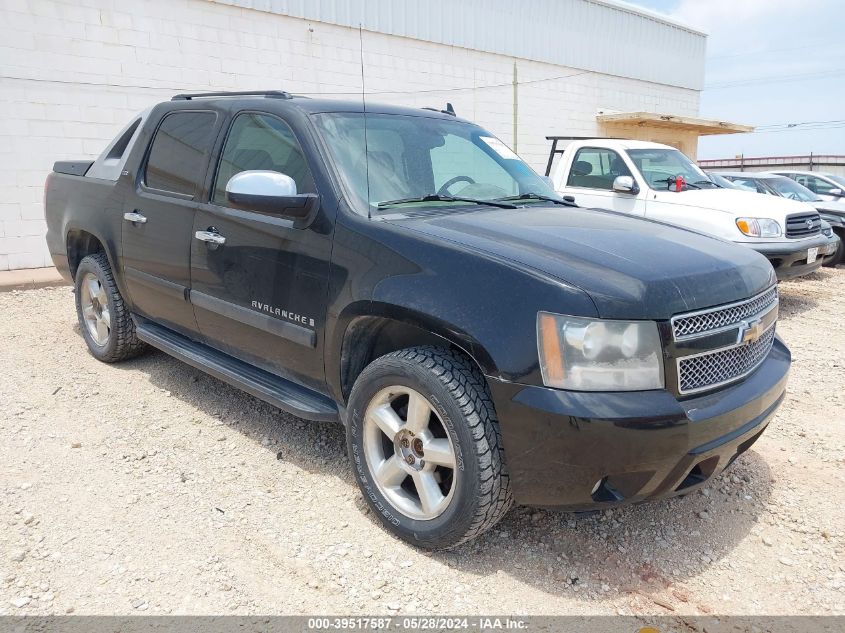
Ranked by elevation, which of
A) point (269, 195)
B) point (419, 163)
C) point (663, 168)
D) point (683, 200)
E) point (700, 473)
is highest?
point (419, 163)

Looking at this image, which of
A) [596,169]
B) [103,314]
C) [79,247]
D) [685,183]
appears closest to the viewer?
[103,314]

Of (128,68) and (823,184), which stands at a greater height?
(128,68)

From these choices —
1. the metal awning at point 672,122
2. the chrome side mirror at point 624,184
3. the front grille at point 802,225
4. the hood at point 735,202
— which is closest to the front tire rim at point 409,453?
the chrome side mirror at point 624,184

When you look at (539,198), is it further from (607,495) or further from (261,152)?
(607,495)

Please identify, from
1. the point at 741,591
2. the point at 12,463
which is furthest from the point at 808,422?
the point at 12,463

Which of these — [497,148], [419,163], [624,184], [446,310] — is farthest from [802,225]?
[446,310]

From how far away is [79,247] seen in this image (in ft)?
17.0

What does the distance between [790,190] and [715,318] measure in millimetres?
10195

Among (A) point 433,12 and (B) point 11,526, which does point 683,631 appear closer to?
(B) point 11,526

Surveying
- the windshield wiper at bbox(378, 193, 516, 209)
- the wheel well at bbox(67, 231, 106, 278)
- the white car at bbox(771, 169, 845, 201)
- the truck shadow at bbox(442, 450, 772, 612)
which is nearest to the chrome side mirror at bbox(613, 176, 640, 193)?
the windshield wiper at bbox(378, 193, 516, 209)

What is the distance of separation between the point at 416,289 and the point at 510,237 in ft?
1.48

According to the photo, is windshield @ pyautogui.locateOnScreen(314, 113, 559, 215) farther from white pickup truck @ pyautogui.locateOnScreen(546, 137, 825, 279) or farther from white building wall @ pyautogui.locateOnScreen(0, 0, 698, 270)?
white building wall @ pyautogui.locateOnScreen(0, 0, 698, 270)

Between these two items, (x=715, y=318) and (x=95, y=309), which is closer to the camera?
(x=715, y=318)

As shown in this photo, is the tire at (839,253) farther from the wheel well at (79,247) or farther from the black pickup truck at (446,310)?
the wheel well at (79,247)
